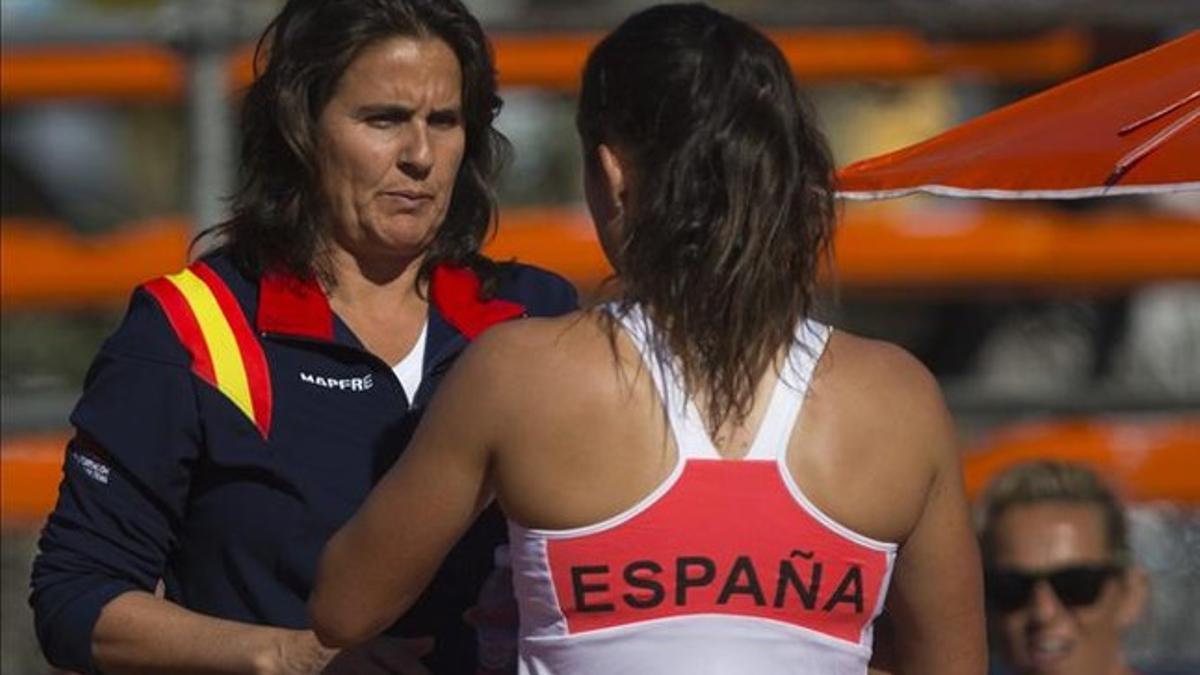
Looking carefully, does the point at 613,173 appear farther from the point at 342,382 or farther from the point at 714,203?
the point at 342,382

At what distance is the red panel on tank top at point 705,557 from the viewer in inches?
97.7

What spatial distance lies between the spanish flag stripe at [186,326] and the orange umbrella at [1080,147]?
78 centimetres

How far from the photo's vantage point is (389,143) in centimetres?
306

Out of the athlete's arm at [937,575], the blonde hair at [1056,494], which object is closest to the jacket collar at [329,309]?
the athlete's arm at [937,575]

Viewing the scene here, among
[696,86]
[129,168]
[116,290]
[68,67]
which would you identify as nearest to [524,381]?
[696,86]

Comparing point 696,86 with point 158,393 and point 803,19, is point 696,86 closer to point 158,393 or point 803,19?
point 158,393

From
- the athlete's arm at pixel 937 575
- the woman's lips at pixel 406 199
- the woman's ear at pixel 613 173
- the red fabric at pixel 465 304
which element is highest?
the woman's ear at pixel 613 173

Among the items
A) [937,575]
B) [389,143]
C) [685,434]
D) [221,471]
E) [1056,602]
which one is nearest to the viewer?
[685,434]

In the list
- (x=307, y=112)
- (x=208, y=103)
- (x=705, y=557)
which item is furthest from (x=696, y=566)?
(x=208, y=103)

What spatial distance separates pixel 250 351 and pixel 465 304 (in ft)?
0.97

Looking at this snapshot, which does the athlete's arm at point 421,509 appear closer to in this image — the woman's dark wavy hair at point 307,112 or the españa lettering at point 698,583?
the españa lettering at point 698,583

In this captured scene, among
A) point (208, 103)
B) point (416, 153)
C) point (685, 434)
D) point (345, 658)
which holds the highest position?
point (416, 153)

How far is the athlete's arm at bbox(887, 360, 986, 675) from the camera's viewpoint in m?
2.61

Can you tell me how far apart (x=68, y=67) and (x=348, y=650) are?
415cm
